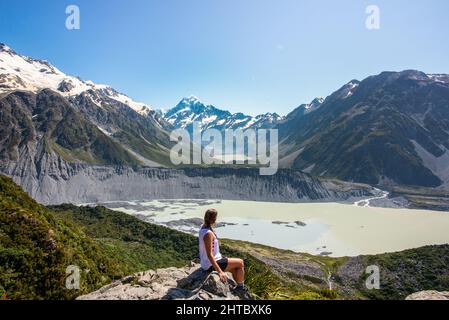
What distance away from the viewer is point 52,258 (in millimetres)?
29531

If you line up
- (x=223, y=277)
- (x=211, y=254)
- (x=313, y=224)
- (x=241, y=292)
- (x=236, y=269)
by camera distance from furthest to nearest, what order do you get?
(x=313, y=224)
(x=236, y=269)
(x=241, y=292)
(x=211, y=254)
(x=223, y=277)

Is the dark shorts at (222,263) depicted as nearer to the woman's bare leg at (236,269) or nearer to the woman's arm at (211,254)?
the woman's bare leg at (236,269)

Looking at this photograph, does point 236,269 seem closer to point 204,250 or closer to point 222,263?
point 222,263

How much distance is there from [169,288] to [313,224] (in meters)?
130

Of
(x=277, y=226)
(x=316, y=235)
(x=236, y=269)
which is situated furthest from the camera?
(x=277, y=226)

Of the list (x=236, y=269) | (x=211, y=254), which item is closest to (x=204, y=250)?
(x=211, y=254)

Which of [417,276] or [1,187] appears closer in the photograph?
[1,187]

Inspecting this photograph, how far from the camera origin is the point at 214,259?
468 inches

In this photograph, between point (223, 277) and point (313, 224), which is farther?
point (313, 224)

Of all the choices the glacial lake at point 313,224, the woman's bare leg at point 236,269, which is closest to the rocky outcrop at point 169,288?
the woman's bare leg at point 236,269

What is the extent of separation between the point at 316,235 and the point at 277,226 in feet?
54.4

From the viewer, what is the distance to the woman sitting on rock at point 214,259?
38.6 ft
